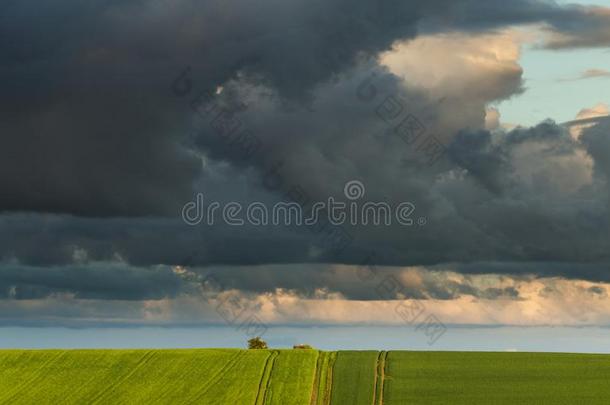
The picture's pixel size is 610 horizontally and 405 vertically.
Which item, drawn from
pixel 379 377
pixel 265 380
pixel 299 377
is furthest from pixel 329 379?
pixel 265 380

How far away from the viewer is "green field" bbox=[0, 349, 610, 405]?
292 feet

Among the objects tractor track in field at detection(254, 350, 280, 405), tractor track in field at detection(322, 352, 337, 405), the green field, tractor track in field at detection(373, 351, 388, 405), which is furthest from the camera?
the green field

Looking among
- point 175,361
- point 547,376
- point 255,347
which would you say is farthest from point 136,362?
point 547,376

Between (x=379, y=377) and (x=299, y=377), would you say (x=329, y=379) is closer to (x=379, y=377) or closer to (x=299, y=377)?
(x=299, y=377)

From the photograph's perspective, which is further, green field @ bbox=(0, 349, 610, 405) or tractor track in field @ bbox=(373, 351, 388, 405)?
green field @ bbox=(0, 349, 610, 405)

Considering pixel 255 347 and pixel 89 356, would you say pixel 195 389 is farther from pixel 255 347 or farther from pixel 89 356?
pixel 255 347

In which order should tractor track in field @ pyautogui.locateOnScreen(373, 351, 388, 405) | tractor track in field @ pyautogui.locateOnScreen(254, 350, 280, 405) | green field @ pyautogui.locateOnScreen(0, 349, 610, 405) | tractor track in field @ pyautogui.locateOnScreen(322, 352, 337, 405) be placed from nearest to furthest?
tractor track in field @ pyautogui.locateOnScreen(254, 350, 280, 405) < tractor track in field @ pyautogui.locateOnScreen(322, 352, 337, 405) < tractor track in field @ pyautogui.locateOnScreen(373, 351, 388, 405) < green field @ pyautogui.locateOnScreen(0, 349, 610, 405)

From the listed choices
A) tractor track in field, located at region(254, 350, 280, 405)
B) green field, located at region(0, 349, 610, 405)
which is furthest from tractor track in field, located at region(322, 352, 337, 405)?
tractor track in field, located at region(254, 350, 280, 405)

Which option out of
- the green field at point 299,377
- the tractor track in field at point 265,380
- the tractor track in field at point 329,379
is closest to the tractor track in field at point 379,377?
the green field at point 299,377

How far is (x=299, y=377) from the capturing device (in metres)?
92.5

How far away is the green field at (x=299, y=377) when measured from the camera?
292ft

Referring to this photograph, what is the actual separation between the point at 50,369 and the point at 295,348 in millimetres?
23290

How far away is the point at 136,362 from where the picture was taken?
10119 cm

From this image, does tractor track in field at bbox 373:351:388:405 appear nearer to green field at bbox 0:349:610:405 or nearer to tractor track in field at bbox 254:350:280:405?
green field at bbox 0:349:610:405
